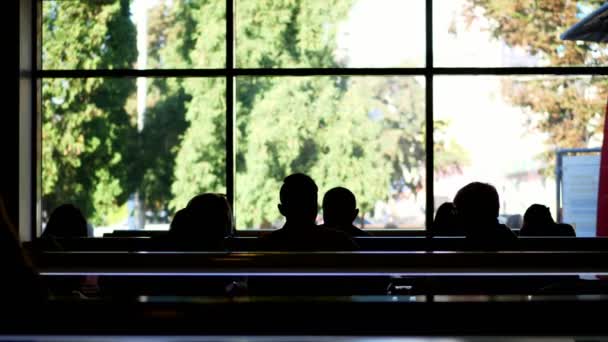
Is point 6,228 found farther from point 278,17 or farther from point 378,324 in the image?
point 278,17

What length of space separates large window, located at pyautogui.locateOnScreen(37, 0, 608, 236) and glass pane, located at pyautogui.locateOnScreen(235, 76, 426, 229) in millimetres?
12

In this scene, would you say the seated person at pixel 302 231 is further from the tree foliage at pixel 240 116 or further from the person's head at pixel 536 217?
the tree foliage at pixel 240 116

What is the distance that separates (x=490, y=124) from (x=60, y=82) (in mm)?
3617

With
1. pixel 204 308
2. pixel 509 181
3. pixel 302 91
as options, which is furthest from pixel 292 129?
pixel 204 308

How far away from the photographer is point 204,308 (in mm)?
661

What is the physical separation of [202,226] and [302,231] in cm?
36

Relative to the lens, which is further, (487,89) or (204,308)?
(487,89)

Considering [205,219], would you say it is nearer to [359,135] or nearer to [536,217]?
[536,217]

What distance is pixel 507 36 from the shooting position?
22.8 feet

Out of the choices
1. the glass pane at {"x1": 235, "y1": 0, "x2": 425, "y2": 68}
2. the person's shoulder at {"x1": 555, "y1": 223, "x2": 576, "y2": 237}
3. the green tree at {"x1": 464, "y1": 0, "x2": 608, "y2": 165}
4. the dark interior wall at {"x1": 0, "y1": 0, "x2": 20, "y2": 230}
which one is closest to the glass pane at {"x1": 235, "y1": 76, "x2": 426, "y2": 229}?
the glass pane at {"x1": 235, "y1": 0, "x2": 425, "y2": 68}

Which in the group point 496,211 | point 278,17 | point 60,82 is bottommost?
point 496,211

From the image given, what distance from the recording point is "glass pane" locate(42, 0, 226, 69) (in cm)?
697

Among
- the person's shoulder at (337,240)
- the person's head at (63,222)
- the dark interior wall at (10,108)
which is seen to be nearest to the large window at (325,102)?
the dark interior wall at (10,108)

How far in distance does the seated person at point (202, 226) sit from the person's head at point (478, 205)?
87 centimetres
